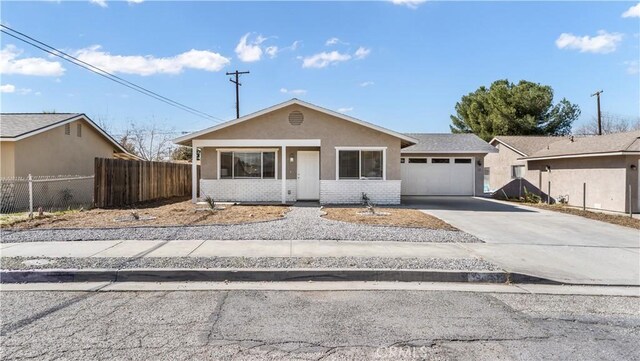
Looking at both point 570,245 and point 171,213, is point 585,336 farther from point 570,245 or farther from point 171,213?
point 171,213

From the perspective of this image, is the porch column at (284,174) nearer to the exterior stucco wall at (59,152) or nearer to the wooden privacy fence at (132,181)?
the wooden privacy fence at (132,181)

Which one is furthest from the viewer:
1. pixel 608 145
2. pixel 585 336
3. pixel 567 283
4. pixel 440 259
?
pixel 608 145

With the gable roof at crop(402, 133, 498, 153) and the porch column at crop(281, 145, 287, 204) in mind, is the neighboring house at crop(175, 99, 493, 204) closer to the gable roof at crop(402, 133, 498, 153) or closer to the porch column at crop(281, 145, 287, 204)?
the porch column at crop(281, 145, 287, 204)

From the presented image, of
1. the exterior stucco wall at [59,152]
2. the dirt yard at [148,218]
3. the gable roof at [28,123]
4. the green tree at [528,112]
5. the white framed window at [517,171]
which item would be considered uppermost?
the green tree at [528,112]

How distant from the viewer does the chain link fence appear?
13.9 meters

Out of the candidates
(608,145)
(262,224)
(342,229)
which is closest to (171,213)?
(262,224)

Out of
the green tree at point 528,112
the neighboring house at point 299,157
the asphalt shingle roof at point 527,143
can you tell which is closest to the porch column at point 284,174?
the neighboring house at point 299,157

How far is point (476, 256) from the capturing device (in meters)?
6.84

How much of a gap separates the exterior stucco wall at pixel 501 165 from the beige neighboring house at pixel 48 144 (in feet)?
79.1

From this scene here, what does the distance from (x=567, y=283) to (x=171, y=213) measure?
10.8 metres

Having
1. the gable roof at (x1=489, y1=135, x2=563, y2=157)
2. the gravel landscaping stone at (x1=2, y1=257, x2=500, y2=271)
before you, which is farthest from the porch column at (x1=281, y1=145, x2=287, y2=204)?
the gable roof at (x1=489, y1=135, x2=563, y2=157)

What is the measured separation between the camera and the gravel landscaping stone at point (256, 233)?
8258mm

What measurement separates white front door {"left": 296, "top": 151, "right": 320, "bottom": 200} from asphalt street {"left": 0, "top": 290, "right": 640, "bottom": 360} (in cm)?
1159

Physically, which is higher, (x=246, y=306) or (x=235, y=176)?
(x=235, y=176)
